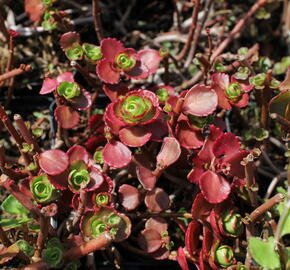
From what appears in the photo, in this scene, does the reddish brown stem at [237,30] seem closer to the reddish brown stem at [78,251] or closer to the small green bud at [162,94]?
the small green bud at [162,94]

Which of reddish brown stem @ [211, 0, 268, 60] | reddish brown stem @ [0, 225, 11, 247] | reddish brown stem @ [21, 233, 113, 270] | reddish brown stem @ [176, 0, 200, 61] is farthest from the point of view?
reddish brown stem @ [211, 0, 268, 60]

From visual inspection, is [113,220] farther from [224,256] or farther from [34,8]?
[34,8]

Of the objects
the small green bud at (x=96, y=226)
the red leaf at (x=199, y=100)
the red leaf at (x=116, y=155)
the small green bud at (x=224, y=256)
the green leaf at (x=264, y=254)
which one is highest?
the red leaf at (x=199, y=100)

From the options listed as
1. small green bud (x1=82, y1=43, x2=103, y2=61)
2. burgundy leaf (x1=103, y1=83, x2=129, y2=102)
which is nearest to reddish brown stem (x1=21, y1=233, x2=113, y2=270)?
burgundy leaf (x1=103, y1=83, x2=129, y2=102)

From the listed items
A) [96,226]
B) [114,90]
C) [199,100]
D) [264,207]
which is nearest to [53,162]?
[96,226]

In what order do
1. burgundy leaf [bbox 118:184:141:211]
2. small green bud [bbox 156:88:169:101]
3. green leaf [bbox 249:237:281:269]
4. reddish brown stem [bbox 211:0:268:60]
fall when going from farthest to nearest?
1. reddish brown stem [bbox 211:0:268:60]
2. small green bud [bbox 156:88:169:101]
3. burgundy leaf [bbox 118:184:141:211]
4. green leaf [bbox 249:237:281:269]

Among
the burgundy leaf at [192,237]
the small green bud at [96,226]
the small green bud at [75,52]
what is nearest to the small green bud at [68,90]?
the small green bud at [75,52]

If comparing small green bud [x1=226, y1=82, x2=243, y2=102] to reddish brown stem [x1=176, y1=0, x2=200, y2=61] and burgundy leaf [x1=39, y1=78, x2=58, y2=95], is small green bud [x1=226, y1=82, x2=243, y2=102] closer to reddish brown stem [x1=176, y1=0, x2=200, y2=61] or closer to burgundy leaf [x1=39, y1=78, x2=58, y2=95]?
reddish brown stem [x1=176, y1=0, x2=200, y2=61]
